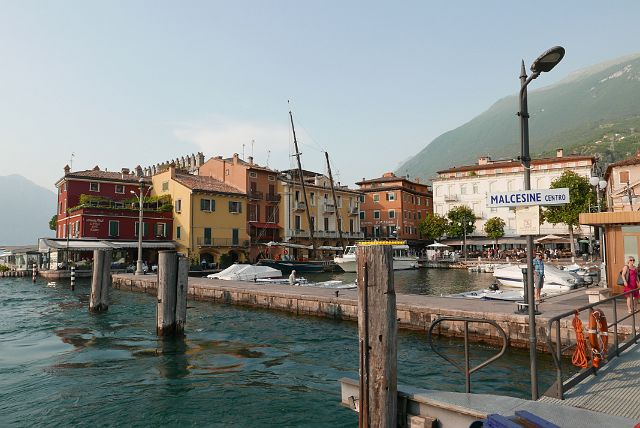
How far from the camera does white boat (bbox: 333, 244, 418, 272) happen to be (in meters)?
48.4

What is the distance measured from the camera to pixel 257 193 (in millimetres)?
58281

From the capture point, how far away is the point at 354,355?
13133mm

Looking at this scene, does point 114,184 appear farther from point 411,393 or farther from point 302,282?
point 411,393

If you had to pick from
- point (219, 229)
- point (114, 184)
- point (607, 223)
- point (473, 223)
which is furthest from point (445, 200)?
point (607, 223)

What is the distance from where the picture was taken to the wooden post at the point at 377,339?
239 inches

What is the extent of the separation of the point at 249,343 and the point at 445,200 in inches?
2623

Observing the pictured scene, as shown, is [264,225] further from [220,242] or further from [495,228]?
[495,228]

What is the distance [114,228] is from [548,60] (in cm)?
4799

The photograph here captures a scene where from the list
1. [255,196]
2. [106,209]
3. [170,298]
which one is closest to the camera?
[170,298]

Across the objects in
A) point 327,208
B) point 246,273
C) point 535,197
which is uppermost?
point 327,208

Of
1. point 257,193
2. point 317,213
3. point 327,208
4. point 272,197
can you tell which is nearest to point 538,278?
point 257,193

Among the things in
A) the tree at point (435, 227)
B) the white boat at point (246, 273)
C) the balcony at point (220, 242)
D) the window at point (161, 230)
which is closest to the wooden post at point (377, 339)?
the white boat at point (246, 273)

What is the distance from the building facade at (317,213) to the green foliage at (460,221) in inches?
544

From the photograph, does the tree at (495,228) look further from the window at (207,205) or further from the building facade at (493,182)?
the window at (207,205)
